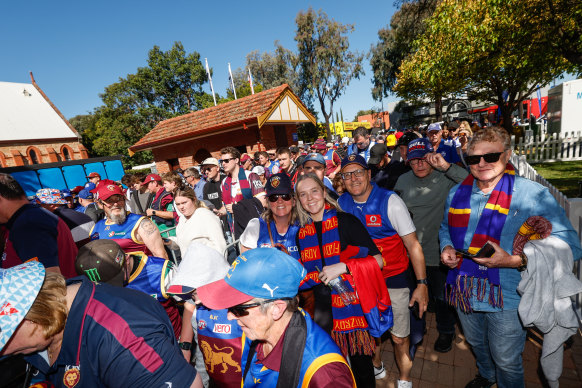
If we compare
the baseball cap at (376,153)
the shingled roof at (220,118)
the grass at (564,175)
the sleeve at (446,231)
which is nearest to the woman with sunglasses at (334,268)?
the sleeve at (446,231)

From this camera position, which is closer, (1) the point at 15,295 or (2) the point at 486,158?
(1) the point at 15,295

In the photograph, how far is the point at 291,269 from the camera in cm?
141

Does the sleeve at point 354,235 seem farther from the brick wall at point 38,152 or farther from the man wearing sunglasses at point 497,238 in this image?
the brick wall at point 38,152

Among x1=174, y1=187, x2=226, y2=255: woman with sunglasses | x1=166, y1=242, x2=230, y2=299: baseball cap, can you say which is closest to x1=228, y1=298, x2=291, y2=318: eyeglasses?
x1=166, y1=242, x2=230, y2=299: baseball cap

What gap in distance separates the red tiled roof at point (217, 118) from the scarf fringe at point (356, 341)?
37.3 ft

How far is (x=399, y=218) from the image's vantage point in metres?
2.46

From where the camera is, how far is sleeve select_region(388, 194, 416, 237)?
2.45 meters

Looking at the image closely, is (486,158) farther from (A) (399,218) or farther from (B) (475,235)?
(A) (399,218)

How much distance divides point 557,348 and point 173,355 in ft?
9.20

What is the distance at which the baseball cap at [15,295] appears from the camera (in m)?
1.21

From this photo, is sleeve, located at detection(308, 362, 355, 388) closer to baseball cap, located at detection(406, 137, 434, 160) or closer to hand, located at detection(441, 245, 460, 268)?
hand, located at detection(441, 245, 460, 268)

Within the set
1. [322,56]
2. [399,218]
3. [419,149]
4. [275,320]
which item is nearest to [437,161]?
[419,149]

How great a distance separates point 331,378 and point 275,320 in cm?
38

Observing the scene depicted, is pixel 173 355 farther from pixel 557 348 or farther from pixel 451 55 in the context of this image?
pixel 451 55
